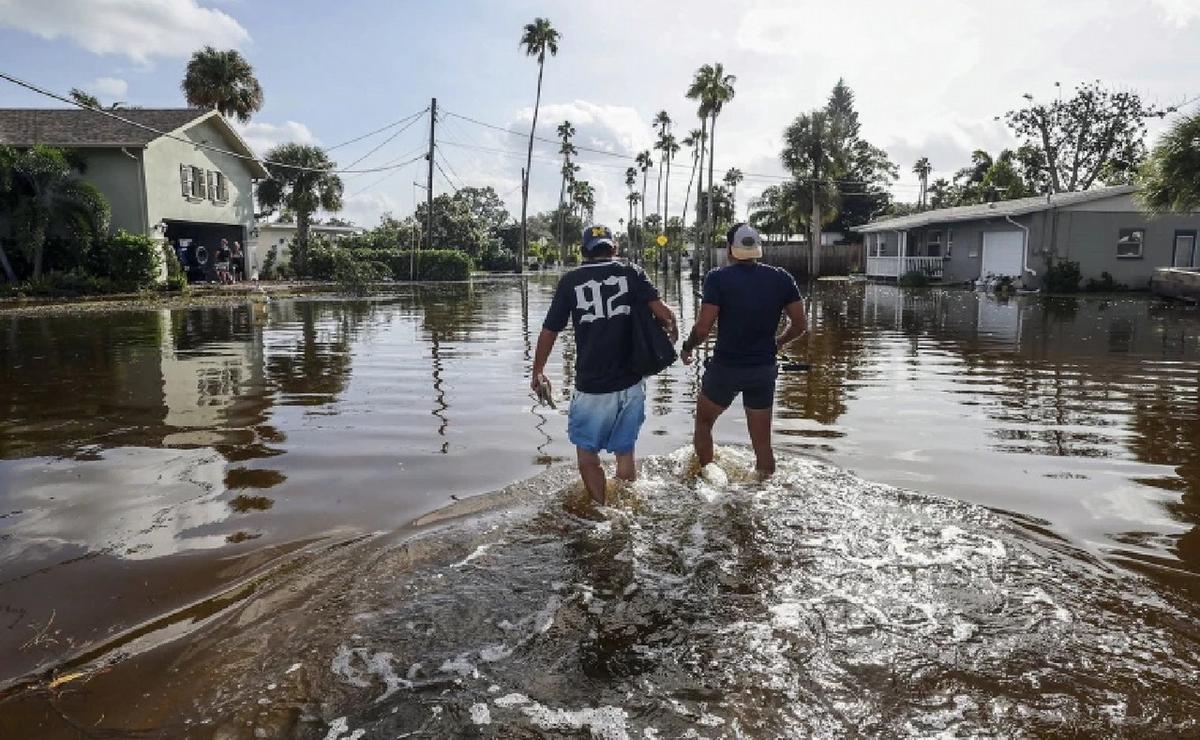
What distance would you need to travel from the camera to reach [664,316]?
511 centimetres

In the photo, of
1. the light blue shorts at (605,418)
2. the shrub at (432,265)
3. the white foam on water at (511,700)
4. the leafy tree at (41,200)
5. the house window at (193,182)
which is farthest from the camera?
the shrub at (432,265)

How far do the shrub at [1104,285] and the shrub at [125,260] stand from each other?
33915 mm

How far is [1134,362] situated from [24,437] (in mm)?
14133

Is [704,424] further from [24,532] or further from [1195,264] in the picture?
[1195,264]

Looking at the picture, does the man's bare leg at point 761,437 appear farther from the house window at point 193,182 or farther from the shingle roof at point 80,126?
the house window at point 193,182

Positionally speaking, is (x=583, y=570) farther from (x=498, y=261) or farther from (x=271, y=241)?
(x=498, y=261)

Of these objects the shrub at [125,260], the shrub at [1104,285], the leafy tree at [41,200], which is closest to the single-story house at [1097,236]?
the shrub at [1104,285]

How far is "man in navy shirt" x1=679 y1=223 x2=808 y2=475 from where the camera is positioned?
551 cm

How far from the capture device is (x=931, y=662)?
3.22m

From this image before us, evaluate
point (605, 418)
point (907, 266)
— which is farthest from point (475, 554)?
point (907, 266)

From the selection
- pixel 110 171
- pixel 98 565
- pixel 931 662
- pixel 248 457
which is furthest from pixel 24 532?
pixel 110 171

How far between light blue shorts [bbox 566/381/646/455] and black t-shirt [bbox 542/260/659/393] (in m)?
0.08

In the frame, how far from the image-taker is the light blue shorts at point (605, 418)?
5090 mm

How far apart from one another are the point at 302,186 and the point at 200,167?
725 cm
